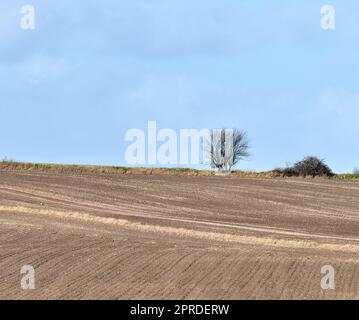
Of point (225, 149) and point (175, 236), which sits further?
point (225, 149)

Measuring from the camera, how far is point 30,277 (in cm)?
2927

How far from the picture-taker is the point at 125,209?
187 feet

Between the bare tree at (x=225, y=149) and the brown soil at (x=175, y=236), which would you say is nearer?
the brown soil at (x=175, y=236)

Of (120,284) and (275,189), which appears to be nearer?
(120,284)

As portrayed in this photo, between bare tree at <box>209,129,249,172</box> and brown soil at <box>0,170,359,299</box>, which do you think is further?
bare tree at <box>209,129,249,172</box>

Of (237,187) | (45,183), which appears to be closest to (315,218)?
(237,187)

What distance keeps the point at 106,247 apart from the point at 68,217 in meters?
14.1
